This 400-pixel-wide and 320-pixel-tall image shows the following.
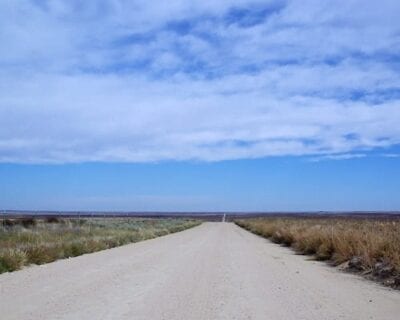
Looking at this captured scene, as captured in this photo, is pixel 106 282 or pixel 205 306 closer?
pixel 205 306

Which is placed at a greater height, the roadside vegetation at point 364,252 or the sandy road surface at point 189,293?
the roadside vegetation at point 364,252

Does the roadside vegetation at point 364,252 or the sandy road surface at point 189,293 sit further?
the roadside vegetation at point 364,252

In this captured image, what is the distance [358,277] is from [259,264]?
4.55 metres

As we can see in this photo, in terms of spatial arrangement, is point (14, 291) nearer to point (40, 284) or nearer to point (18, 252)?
point (40, 284)

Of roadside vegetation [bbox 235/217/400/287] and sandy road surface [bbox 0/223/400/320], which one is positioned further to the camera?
roadside vegetation [bbox 235/217/400/287]

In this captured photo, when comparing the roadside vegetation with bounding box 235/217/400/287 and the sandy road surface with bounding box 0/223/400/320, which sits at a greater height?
the roadside vegetation with bounding box 235/217/400/287

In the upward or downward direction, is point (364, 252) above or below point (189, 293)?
above

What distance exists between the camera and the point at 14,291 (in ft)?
42.2

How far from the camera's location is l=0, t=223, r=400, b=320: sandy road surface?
1023cm

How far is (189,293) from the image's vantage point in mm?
12852

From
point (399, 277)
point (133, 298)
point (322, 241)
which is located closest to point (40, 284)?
point (133, 298)

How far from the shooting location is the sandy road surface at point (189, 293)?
10.2m

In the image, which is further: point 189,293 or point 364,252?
point 364,252

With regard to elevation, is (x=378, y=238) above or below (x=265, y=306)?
above
